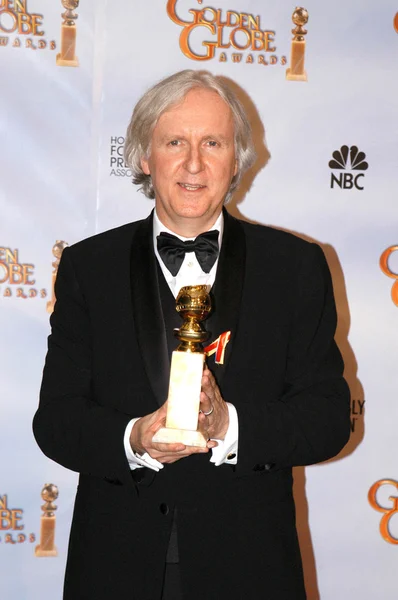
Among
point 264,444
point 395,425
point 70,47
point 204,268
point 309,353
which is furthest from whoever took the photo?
point 395,425

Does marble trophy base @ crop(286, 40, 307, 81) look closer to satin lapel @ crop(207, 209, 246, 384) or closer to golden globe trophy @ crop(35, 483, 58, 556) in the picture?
satin lapel @ crop(207, 209, 246, 384)

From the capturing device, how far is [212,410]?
5.57ft

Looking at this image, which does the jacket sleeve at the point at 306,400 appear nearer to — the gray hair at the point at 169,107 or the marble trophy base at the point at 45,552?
the gray hair at the point at 169,107

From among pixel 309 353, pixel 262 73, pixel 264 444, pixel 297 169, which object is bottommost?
pixel 264 444

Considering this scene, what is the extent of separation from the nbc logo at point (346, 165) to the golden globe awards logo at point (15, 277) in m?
1.23

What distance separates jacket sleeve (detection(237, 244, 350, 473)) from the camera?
181 centimetres

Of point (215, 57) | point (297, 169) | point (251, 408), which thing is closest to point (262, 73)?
point (215, 57)

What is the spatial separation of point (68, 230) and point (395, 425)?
4.99 feet

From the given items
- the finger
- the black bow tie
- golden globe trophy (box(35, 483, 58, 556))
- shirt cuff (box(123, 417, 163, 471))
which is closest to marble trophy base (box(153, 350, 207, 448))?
the finger

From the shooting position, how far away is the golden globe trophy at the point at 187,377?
1.59m

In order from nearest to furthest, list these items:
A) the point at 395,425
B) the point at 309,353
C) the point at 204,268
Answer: the point at 309,353 < the point at 204,268 < the point at 395,425

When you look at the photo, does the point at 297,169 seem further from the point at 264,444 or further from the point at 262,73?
the point at 264,444

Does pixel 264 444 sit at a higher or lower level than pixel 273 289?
lower

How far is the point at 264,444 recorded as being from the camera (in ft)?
5.92
